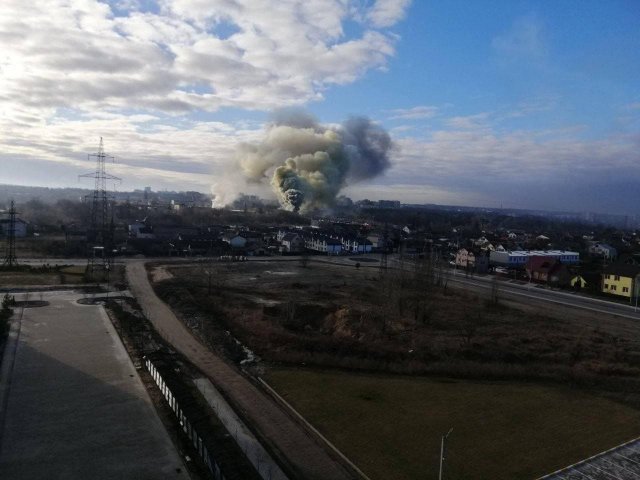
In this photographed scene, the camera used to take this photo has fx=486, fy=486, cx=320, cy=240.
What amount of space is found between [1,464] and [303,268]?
26.7m

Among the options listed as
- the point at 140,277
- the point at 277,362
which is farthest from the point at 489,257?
the point at 277,362

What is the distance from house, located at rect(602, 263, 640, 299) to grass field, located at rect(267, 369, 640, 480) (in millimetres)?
17872

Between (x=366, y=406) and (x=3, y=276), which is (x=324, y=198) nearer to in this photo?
(x=3, y=276)

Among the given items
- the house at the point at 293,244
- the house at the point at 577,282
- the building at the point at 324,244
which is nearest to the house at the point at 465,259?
the house at the point at 577,282

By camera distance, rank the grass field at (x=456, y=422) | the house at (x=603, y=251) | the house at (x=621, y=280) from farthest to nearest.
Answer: the house at (x=603, y=251), the house at (x=621, y=280), the grass field at (x=456, y=422)

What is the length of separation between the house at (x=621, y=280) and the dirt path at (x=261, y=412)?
79.0ft

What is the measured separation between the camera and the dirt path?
28.6ft

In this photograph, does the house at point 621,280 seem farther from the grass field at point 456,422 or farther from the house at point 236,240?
the house at point 236,240

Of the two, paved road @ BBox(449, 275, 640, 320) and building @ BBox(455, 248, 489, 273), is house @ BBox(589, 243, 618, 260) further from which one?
paved road @ BBox(449, 275, 640, 320)

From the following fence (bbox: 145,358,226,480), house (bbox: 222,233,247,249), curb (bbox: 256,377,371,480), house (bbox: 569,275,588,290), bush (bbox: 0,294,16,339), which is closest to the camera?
fence (bbox: 145,358,226,480)

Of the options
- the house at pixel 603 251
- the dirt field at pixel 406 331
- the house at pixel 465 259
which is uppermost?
the house at pixel 603 251

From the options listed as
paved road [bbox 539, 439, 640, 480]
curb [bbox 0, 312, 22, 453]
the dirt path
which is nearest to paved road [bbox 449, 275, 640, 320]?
paved road [bbox 539, 439, 640, 480]

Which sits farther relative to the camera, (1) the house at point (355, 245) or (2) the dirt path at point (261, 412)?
(1) the house at point (355, 245)

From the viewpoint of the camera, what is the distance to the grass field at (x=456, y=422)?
8.98 meters
